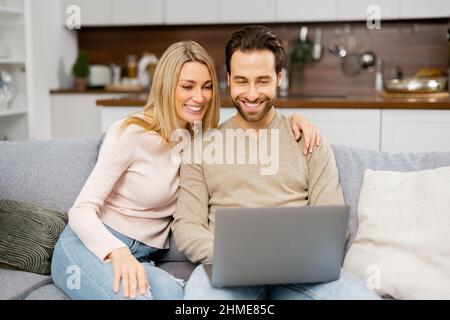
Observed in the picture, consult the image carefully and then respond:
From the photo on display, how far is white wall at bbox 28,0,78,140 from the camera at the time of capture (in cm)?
427

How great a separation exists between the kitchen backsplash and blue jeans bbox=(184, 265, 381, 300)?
3.26m

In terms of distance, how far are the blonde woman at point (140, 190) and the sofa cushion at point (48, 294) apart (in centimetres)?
2

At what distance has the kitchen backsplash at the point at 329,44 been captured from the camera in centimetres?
441

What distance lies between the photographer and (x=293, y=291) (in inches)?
58.1

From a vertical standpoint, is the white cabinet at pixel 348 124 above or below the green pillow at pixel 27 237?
above

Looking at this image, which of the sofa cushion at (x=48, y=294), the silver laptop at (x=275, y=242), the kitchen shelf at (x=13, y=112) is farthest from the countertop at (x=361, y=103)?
the silver laptop at (x=275, y=242)

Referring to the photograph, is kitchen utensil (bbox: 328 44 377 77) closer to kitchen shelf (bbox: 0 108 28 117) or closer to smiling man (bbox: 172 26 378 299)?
kitchen shelf (bbox: 0 108 28 117)

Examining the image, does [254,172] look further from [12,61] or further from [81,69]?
[81,69]

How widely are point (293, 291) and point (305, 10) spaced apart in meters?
3.17

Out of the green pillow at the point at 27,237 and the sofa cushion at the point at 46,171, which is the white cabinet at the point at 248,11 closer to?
the sofa cushion at the point at 46,171

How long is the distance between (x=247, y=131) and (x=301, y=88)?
2908mm

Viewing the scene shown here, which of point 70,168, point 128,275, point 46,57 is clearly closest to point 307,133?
point 128,275
